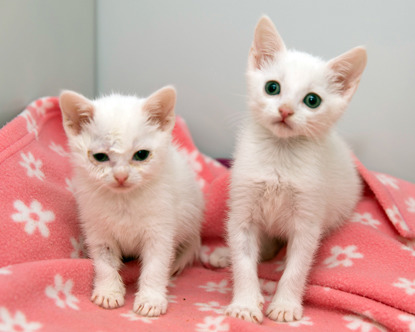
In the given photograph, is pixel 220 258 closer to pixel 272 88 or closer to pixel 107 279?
pixel 107 279

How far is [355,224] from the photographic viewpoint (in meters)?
1.81

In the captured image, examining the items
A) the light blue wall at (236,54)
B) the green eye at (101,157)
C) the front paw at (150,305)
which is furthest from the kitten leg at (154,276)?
the light blue wall at (236,54)

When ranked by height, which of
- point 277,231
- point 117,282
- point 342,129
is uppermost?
point 342,129

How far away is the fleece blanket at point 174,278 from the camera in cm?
127

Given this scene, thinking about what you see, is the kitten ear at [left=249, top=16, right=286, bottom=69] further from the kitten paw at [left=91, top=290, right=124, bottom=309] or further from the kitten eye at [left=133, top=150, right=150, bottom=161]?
the kitten paw at [left=91, top=290, right=124, bottom=309]

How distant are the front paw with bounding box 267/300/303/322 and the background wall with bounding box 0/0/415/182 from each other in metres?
0.90

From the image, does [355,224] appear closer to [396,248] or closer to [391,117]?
[396,248]

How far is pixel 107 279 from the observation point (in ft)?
4.78

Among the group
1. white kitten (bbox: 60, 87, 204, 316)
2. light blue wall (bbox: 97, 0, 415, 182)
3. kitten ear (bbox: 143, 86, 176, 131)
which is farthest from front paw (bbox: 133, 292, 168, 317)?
light blue wall (bbox: 97, 0, 415, 182)

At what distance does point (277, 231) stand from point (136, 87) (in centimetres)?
127

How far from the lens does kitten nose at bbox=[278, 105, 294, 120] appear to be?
136cm

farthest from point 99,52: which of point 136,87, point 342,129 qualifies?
point 342,129

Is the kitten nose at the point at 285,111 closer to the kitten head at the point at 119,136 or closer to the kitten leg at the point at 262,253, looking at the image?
the kitten head at the point at 119,136

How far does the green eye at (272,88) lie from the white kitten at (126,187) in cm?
32
